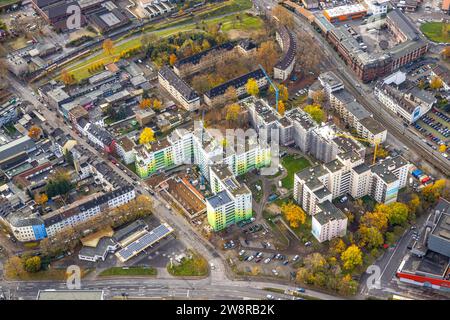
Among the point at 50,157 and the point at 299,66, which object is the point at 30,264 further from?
the point at 299,66

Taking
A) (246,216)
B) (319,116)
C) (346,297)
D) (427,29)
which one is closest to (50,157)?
(246,216)

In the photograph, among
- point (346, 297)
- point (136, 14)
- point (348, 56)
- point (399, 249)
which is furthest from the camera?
point (136, 14)

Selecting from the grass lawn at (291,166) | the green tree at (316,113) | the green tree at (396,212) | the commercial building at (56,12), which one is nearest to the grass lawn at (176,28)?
the commercial building at (56,12)

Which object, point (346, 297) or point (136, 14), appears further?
point (136, 14)

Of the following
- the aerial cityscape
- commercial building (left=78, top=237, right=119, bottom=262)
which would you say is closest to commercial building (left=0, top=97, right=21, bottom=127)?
the aerial cityscape

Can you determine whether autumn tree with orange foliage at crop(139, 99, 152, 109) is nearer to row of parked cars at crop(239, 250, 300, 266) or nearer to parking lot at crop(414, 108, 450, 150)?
row of parked cars at crop(239, 250, 300, 266)

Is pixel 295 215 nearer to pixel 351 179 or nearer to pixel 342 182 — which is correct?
pixel 342 182

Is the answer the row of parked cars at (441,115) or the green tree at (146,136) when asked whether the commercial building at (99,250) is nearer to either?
the green tree at (146,136)
